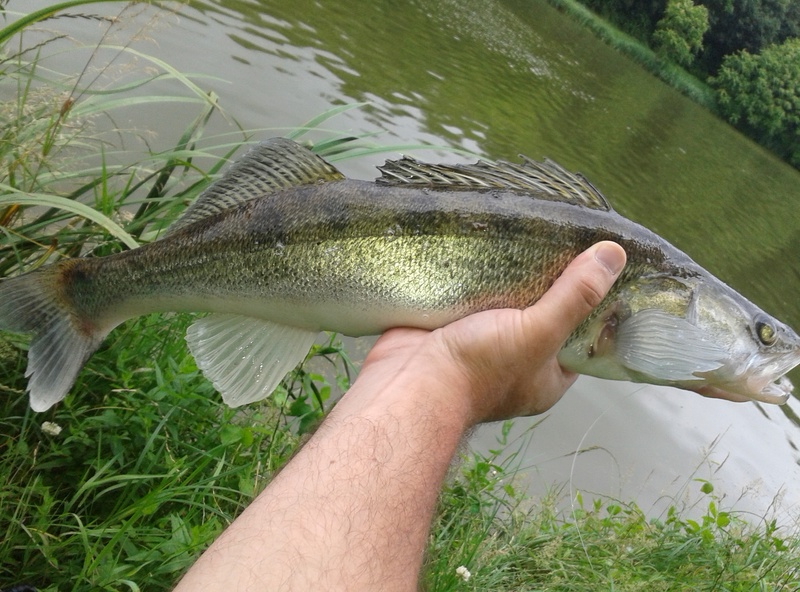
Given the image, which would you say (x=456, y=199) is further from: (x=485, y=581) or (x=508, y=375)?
(x=485, y=581)

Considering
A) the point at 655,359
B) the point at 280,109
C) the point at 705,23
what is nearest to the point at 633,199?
the point at 280,109

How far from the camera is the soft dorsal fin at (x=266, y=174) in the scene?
7.23ft

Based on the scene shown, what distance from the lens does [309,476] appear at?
1570 mm

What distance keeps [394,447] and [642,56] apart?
4849cm

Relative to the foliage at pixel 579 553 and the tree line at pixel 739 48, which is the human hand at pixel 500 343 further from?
the tree line at pixel 739 48

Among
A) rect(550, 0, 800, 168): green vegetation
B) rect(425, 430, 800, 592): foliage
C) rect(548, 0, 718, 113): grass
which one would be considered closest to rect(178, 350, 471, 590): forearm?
rect(425, 430, 800, 592): foliage

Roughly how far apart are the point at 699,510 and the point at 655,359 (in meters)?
3.74

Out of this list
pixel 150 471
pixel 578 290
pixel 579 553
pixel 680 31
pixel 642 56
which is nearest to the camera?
pixel 578 290

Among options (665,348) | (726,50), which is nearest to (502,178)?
(665,348)

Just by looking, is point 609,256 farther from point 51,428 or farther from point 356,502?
point 51,428

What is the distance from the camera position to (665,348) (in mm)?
2160

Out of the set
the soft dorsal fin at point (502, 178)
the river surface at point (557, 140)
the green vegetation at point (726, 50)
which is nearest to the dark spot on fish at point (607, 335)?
the soft dorsal fin at point (502, 178)

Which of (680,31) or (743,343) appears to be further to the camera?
(680,31)

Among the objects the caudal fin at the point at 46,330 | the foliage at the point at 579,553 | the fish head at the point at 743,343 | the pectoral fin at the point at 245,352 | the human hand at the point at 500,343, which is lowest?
the foliage at the point at 579,553
